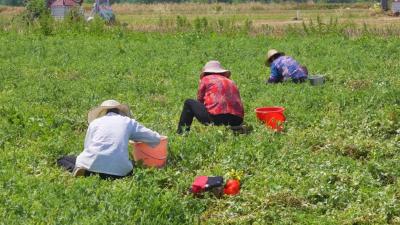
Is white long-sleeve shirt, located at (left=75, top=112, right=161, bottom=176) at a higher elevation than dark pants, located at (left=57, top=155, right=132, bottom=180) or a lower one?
higher

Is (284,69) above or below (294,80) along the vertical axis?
above

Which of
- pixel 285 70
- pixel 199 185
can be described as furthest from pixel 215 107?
pixel 285 70

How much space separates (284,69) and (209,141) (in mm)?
4722

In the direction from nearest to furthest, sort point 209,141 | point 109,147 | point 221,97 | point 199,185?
point 199,185
point 109,147
point 209,141
point 221,97

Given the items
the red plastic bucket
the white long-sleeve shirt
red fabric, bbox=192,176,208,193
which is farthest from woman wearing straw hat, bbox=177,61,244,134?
red fabric, bbox=192,176,208,193

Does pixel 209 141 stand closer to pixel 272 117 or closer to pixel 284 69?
pixel 272 117

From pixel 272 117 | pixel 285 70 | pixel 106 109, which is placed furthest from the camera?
pixel 285 70

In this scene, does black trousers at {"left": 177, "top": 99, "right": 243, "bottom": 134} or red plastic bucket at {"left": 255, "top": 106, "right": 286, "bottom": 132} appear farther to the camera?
red plastic bucket at {"left": 255, "top": 106, "right": 286, "bottom": 132}

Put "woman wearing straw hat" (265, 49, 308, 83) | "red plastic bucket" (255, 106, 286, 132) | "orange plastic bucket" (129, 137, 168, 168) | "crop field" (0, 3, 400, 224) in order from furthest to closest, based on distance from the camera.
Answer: "woman wearing straw hat" (265, 49, 308, 83) → "red plastic bucket" (255, 106, 286, 132) → "orange plastic bucket" (129, 137, 168, 168) → "crop field" (0, 3, 400, 224)

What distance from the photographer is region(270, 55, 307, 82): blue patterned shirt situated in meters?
12.5

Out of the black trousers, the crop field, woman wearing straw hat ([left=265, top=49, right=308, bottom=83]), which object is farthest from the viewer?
woman wearing straw hat ([left=265, top=49, right=308, bottom=83])

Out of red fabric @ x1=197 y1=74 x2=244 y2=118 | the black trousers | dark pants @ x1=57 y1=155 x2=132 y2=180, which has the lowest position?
dark pants @ x1=57 y1=155 x2=132 y2=180

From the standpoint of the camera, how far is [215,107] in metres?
9.04

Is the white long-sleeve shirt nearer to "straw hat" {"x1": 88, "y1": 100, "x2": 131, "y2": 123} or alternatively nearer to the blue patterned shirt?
"straw hat" {"x1": 88, "y1": 100, "x2": 131, "y2": 123}
